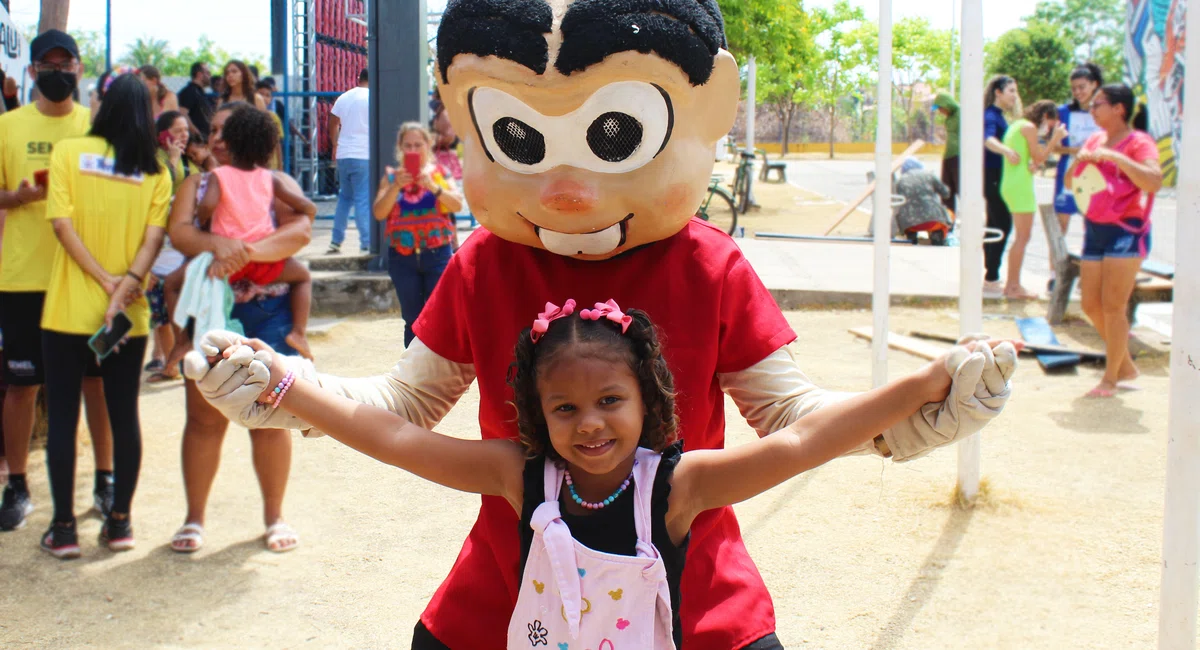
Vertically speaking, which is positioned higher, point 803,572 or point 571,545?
point 571,545

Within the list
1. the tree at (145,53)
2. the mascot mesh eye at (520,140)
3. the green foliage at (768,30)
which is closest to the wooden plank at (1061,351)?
the green foliage at (768,30)

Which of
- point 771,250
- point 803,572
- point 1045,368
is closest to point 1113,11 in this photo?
point 771,250

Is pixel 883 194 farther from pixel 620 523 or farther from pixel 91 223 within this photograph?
pixel 620 523

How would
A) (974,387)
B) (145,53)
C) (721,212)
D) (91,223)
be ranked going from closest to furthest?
(974,387) → (91,223) → (721,212) → (145,53)

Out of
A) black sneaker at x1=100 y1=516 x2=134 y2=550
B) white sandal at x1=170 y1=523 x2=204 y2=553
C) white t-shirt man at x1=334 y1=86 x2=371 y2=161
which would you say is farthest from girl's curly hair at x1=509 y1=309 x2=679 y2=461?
black sneaker at x1=100 y1=516 x2=134 y2=550

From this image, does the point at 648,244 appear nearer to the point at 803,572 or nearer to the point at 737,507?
the point at 803,572

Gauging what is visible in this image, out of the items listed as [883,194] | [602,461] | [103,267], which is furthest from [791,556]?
[103,267]

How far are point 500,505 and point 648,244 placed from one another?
1.95 ft

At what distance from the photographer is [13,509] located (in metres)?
4.66

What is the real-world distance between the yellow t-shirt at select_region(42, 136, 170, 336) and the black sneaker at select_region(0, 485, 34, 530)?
90 centimetres

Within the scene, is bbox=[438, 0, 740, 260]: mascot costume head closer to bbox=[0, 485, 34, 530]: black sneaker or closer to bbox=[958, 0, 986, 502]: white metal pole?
bbox=[958, 0, 986, 502]: white metal pole

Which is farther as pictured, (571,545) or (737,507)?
(737,507)

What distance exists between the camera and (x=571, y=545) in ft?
A: 6.16

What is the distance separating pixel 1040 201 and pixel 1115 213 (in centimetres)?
1644
